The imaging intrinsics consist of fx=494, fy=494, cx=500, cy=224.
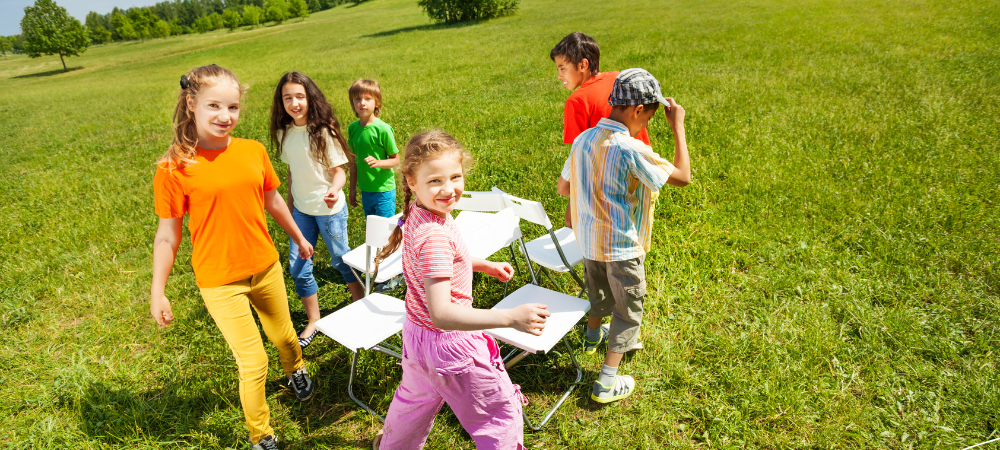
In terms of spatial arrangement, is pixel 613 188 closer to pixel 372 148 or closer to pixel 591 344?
pixel 591 344

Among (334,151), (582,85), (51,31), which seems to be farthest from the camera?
(51,31)

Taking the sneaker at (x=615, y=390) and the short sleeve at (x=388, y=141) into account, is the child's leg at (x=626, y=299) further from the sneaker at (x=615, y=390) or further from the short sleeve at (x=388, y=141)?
the short sleeve at (x=388, y=141)

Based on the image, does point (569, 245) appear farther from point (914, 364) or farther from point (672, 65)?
point (672, 65)

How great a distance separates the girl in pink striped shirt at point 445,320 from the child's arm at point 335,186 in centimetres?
183

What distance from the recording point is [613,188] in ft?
9.36

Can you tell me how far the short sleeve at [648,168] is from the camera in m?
2.70

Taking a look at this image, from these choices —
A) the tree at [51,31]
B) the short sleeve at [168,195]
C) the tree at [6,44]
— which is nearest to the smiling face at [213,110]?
the short sleeve at [168,195]

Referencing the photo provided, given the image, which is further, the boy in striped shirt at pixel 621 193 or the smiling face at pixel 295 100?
the smiling face at pixel 295 100

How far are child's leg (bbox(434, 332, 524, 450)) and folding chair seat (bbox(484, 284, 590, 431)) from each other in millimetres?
617

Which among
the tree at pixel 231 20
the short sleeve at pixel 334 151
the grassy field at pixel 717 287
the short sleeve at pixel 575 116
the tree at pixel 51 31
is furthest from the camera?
the tree at pixel 231 20

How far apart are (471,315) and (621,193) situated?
1.39 meters

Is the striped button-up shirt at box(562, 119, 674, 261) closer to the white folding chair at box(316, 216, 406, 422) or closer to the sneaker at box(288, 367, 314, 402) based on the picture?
the white folding chair at box(316, 216, 406, 422)

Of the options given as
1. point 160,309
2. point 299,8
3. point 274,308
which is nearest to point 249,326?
point 274,308

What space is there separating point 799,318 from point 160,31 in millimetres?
104163
